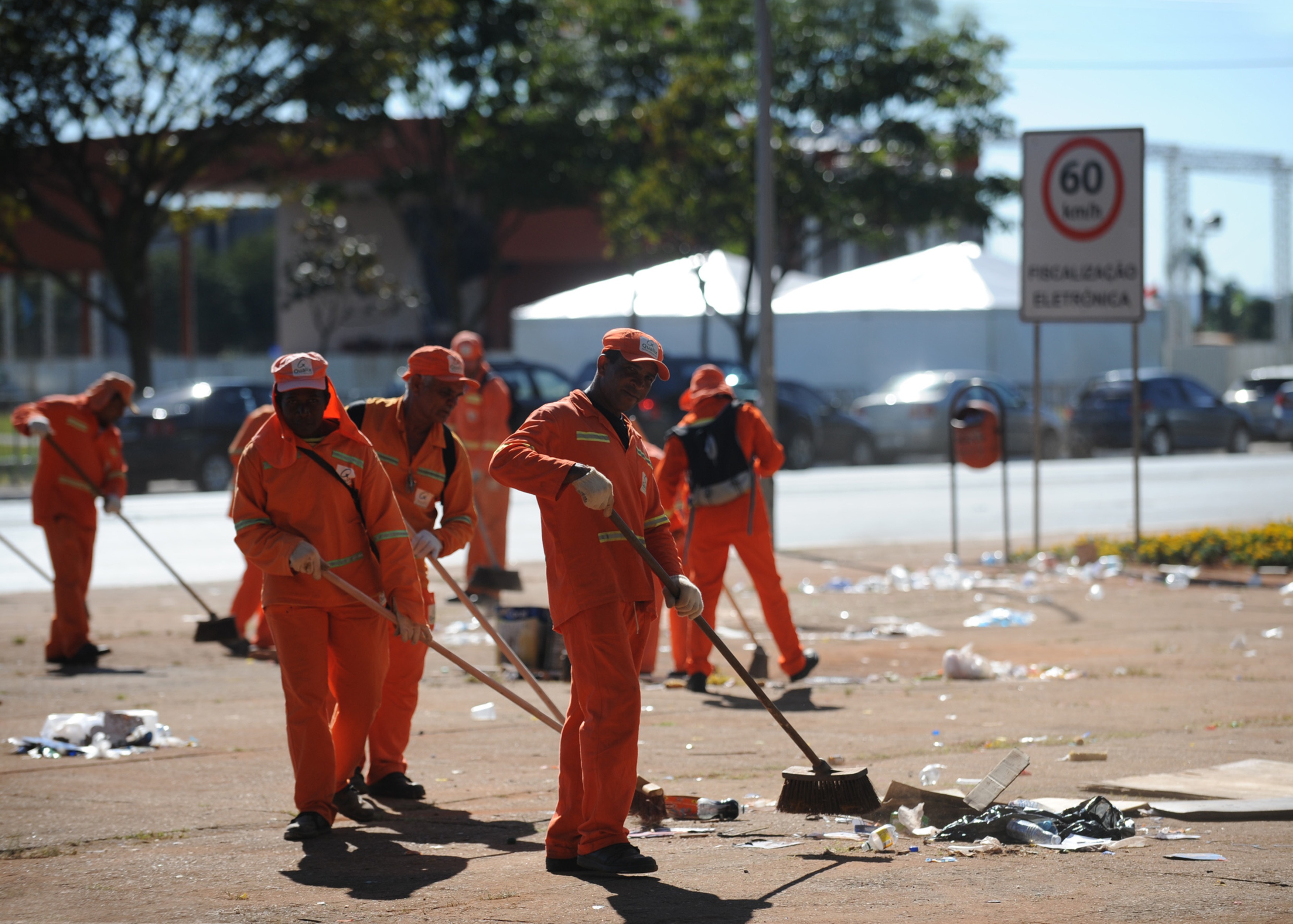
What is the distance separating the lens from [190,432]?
2266 cm

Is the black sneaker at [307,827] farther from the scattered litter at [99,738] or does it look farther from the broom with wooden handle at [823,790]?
the scattered litter at [99,738]

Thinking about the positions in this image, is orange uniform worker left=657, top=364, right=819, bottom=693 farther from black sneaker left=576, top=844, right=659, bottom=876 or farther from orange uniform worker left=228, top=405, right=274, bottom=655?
black sneaker left=576, top=844, right=659, bottom=876

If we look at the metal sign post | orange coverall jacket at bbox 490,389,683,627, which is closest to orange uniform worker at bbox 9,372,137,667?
orange coverall jacket at bbox 490,389,683,627

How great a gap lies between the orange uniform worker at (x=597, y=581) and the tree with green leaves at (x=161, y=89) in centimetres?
2324

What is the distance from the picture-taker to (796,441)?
27516mm

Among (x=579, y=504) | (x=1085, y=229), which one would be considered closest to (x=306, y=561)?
A: (x=579, y=504)

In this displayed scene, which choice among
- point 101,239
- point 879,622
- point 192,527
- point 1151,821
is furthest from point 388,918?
point 101,239

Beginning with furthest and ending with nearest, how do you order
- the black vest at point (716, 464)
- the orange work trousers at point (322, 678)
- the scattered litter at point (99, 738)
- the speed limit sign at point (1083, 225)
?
the speed limit sign at point (1083, 225) < the black vest at point (716, 464) < the scattered litter at point (99, 738) < the orange work trousers at point (322, 678)

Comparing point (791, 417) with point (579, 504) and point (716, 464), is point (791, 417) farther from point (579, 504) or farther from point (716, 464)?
point (579, 504)

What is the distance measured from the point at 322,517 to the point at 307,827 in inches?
43.5

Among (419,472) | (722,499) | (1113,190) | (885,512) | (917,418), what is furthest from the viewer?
(917,418)

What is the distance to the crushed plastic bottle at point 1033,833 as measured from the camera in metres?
5.35

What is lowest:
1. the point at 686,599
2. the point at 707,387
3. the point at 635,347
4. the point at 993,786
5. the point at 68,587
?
the point at 993,786

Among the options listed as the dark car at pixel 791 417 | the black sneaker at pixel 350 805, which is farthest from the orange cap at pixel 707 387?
the dark car at pixel 791 417
